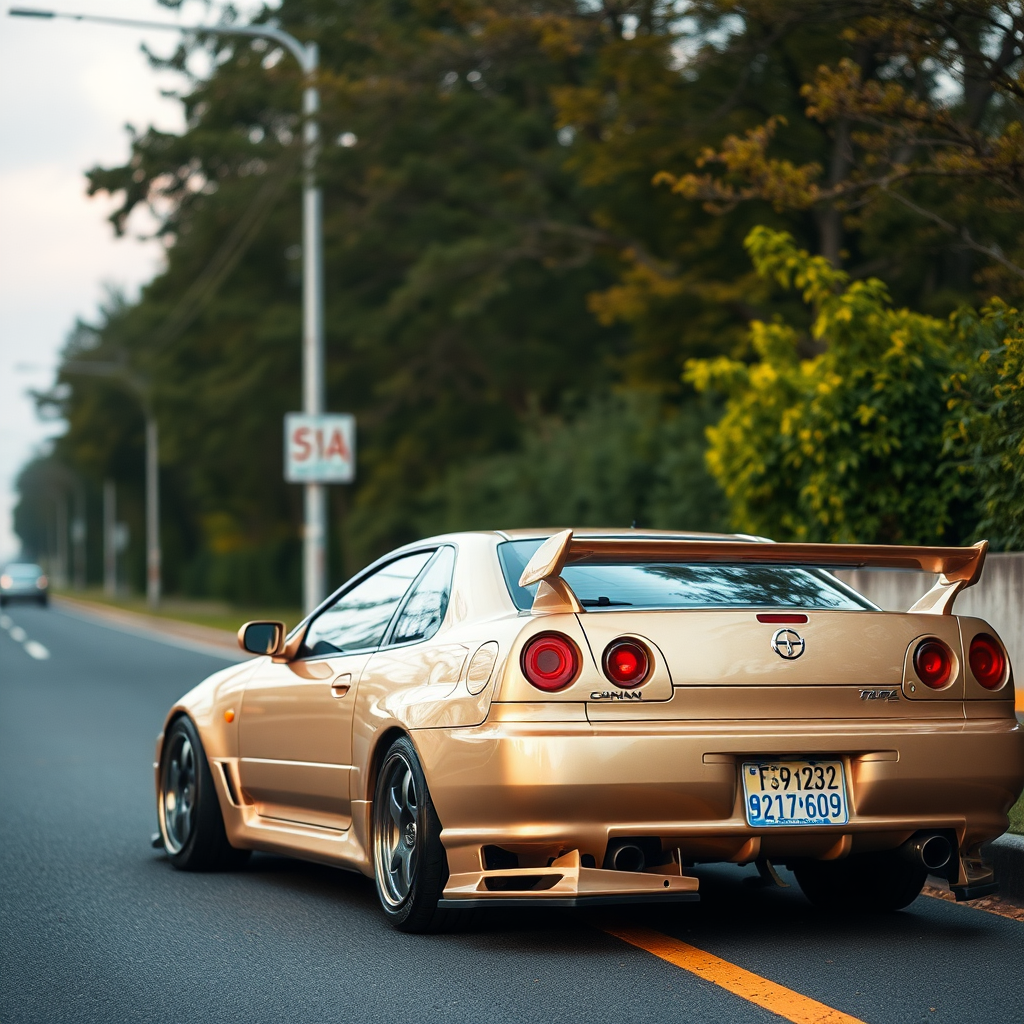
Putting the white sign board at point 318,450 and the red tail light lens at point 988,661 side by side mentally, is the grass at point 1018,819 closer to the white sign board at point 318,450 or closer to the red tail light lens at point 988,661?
the red tail light lens at point 988,661

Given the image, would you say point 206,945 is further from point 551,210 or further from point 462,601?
point 551,210

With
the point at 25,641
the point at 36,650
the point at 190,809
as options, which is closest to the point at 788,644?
the point at 190,809

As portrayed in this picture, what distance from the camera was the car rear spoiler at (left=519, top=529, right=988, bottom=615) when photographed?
5.55 m

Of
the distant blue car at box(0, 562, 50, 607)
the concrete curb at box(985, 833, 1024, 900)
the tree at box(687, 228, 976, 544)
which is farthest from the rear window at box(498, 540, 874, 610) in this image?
the distant blue car at box(0, 562, 50, 607)

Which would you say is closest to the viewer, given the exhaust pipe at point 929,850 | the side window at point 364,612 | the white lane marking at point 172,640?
the exhaust pipe at point 929,850

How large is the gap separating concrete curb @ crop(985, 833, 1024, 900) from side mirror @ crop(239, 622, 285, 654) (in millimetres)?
2985

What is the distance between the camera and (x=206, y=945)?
5.91m

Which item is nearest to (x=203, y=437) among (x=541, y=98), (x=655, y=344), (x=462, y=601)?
(x=541, y=98)

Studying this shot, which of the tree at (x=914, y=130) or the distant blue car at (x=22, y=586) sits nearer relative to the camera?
the tree at (x=914, y=130)

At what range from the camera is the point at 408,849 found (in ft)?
19.4

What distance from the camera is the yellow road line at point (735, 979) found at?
475 cm

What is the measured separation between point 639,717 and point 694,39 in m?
19.0

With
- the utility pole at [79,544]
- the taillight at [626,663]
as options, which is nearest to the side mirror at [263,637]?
the taillight at [626,663]

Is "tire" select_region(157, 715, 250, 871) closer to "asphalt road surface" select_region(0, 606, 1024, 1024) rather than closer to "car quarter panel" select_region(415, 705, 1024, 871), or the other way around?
"asphalt road surface" select_region(0, 606, 1024, 1024)
